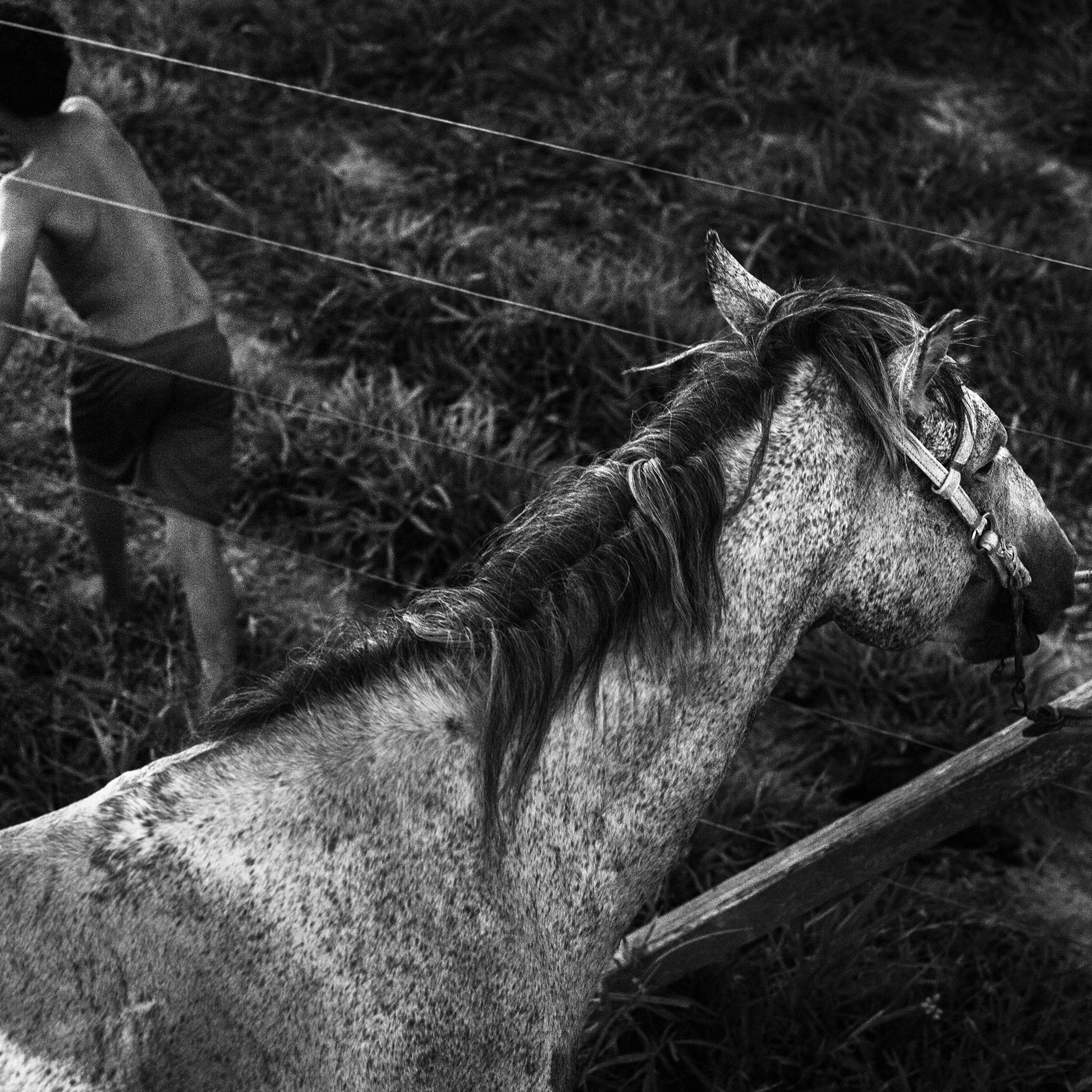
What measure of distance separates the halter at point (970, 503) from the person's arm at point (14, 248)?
2183mm

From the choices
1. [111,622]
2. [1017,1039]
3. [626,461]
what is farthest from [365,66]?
[1017,1039]

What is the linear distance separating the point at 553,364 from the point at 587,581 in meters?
3.04

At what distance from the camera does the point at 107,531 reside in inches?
158

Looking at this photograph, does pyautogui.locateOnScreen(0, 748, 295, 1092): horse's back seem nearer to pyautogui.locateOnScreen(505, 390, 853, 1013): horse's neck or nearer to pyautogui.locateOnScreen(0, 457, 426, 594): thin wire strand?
pyautogui.locateOnScreen(505, 390, 853, 1013): horse's neck

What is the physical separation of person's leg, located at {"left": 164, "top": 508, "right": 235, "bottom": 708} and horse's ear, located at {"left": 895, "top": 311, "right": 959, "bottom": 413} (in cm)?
233

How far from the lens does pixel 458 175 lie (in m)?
5.77

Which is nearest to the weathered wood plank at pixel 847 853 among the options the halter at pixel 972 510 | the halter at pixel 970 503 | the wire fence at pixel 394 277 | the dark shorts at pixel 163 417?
the wire fence at pixel 394 277

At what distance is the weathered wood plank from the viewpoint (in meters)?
2.99

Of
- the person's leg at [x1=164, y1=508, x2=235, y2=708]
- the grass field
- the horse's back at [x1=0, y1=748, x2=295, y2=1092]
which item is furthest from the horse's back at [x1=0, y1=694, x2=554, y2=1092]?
the person's leg at [x1=164, y1=508, x2=235, y2=708]

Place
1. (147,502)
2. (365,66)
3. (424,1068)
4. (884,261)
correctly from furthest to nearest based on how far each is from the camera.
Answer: (365,66) < (884,261) < (147,502) < (424,1068)

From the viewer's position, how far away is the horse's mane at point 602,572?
1.98 meters

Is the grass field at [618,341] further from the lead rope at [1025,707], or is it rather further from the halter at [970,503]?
the lead rope at [1025,707]

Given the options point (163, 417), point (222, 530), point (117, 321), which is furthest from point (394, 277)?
point (117, 321)

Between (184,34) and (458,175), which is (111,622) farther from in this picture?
Answer: (184,34)
